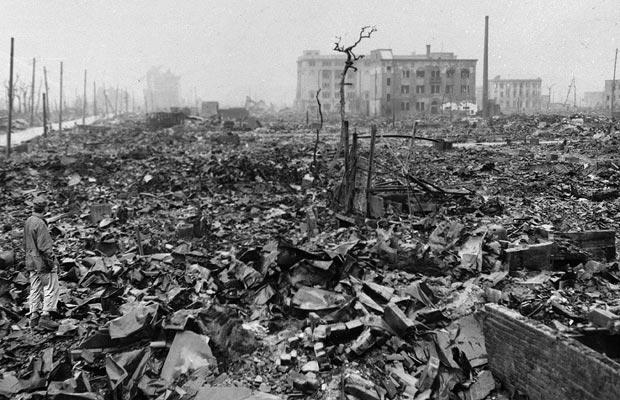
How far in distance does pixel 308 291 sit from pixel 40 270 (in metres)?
3.58

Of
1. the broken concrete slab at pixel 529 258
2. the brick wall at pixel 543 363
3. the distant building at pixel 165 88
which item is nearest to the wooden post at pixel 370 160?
the broken concrete slab at pixel 529 258

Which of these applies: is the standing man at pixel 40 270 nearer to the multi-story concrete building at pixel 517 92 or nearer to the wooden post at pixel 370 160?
the wooden post at pixel 370 160

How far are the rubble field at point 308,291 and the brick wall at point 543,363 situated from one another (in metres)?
0.16

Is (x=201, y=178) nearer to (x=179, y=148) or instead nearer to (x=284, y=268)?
(x=284, y=268)

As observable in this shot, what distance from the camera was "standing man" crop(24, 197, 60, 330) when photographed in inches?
248

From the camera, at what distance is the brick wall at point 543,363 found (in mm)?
3395

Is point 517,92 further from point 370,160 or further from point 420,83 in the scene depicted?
point 370,160

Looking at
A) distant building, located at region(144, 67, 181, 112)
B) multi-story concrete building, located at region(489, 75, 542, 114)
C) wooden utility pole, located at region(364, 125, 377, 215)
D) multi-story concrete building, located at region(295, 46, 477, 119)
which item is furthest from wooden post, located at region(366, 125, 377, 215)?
distant building, located at region(144, 67, 181, 112)

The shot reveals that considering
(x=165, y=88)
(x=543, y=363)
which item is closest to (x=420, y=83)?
(x=543, y=363)

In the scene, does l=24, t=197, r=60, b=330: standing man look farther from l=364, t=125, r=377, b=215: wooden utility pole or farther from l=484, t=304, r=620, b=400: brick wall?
l=364, t=125, r=377, b=215: wooden utility pole

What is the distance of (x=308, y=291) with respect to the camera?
5945 mm

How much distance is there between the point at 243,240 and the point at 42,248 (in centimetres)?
360

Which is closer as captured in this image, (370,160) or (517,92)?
(370,160)

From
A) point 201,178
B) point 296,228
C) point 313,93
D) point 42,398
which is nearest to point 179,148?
point 201,178
